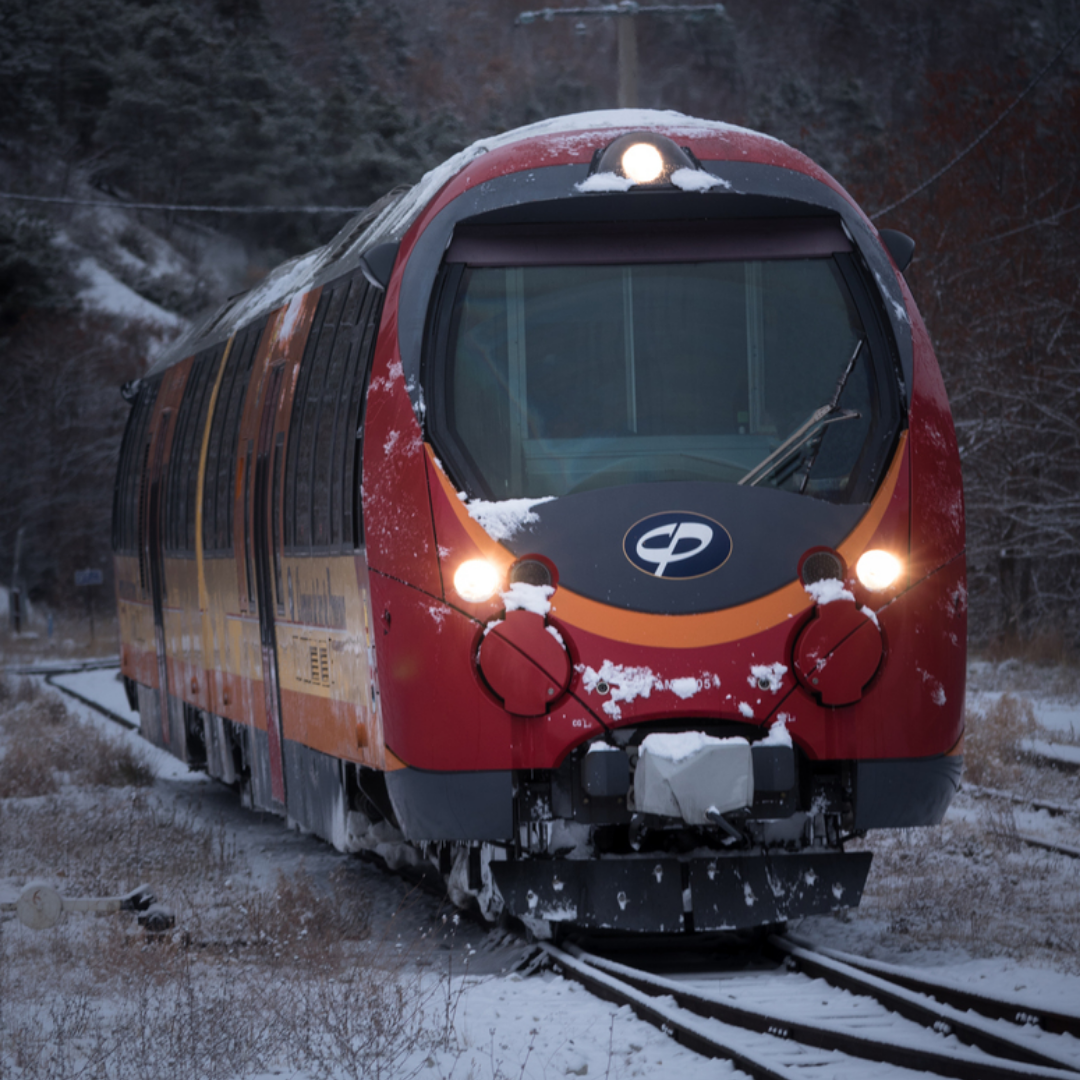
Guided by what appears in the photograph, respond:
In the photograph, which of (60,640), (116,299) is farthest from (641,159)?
(116,299)

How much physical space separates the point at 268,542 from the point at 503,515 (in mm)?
3150

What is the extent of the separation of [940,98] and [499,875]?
24.9 meters

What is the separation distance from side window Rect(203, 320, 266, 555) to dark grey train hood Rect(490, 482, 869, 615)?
14.4 ft

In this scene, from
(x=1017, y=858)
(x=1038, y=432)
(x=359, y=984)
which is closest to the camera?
(x=359, y=984)

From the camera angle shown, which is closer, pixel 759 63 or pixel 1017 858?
pixel 1017 858

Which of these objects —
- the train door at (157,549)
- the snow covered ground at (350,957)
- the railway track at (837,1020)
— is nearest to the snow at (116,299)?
the train door at (157,549)

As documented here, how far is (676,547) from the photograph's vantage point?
22.5 feet

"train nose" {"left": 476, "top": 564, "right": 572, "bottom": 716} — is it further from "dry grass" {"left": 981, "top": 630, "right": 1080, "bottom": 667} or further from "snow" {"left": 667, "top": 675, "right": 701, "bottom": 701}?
"dry grass" {"left": 981, "top": 630, "right": 1080, "bottom": 667}

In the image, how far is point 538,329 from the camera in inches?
290

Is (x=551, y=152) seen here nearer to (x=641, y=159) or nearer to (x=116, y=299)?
(x=641, y=159)

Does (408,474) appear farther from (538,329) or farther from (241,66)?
(241,66)

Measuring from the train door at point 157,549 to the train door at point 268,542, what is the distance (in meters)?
3.89

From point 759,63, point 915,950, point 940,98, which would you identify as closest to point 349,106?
point 759,63

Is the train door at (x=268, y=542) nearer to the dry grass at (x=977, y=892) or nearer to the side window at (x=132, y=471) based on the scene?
the dry grass at (x=977, y=892)
